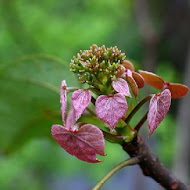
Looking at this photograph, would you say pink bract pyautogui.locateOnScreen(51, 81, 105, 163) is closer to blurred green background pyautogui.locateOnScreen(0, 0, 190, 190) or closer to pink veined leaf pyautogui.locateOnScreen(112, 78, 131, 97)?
pink veined leaf pyautogui.locateOnScreen(112, 78, 131, 97)

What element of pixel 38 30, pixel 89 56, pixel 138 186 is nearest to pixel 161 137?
pixel 38 30

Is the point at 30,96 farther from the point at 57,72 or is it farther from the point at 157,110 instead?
the point at 157,110

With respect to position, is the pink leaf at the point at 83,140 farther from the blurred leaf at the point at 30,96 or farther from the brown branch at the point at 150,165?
the blurred leaf at the point at 30,96

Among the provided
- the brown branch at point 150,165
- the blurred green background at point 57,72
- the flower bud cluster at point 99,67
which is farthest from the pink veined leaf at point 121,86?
the blurred green background at point 57,72

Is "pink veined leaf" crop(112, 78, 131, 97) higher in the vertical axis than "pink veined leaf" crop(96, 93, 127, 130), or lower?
higher

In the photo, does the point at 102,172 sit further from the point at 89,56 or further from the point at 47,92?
the point at 89,56

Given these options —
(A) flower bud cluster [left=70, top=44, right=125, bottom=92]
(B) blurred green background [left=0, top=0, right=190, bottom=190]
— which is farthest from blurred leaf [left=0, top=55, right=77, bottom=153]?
(A) flower bud cluster [left=70, top=44, right=125, bottom=92]
